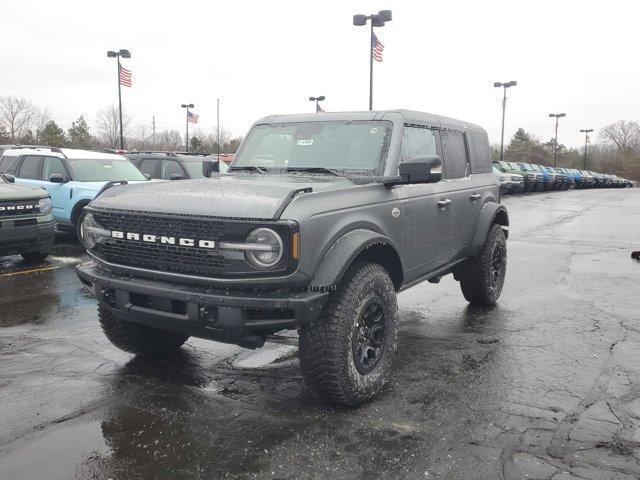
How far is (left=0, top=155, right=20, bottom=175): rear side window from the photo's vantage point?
1153 cm

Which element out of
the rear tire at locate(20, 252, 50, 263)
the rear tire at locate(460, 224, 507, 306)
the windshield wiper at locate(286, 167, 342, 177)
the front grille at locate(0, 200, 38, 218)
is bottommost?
the rear tire at locate(20, 252, 50, 263)

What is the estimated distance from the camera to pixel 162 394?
384cm

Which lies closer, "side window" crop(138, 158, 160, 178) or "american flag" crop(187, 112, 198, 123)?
"side window" crop(138, 158, 160, 178)

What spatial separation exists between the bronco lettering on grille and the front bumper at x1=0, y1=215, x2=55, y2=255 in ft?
17.2

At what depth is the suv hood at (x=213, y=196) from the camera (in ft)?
10.5

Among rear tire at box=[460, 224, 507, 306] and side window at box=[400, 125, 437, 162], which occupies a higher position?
side window at box=[400, 125, 437, 162]

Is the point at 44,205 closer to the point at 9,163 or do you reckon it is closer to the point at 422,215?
the point at 9,163

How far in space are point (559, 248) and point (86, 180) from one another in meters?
9.22

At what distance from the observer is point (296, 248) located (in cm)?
314

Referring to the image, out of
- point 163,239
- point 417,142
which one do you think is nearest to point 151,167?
point 417,142

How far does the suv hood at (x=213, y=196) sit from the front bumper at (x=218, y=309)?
1.49 ft

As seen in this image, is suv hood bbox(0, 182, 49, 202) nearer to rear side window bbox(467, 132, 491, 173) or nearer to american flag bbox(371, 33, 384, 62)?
rear side window bbox(467, 132, 491, 173)

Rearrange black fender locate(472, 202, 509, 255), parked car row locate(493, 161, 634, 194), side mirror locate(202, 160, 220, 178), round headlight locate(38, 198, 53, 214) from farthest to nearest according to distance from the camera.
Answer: parked car row locate(493, 161, 634, 194), round headlight locate(38, 198, 53, 214), black fender locate(472, 202, 509, 255), side mirror locate(202, 160, 220, 178)

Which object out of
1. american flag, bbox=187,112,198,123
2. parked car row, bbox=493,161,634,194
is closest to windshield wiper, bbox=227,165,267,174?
parked car row, bbox=493,161,634,194
